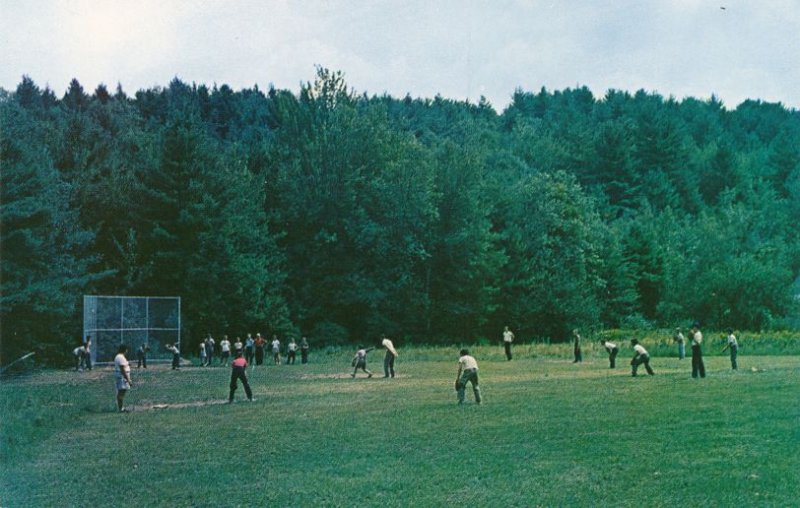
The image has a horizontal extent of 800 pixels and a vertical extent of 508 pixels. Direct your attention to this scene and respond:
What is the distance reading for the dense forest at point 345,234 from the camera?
51781 millimetres

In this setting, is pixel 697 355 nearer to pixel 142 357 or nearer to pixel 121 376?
pixel 121 376

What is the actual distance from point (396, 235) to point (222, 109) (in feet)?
176

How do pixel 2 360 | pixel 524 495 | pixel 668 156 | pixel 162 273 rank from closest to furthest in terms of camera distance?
1. pixel 524 495
2. pixel 2 360
3. pixel 162 273
4. pixel 668 156

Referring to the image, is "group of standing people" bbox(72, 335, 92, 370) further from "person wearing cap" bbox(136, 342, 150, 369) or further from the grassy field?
the grassy field

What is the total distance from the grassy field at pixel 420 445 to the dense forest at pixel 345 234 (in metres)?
19.9

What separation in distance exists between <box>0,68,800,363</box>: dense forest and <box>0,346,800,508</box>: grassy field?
19.9 metres

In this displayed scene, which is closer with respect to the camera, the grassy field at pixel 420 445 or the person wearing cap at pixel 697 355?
the grassy field at pixel 420 445

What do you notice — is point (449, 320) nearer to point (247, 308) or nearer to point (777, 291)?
point (247, 308)

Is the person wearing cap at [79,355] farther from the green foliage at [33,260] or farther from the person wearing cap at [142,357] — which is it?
the person wearing cap at [142,357]

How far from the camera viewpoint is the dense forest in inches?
2039

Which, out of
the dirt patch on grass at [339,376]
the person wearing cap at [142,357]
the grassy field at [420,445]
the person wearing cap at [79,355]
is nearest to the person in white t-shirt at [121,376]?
the grassy field at [420,445]

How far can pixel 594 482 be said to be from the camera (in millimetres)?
12617

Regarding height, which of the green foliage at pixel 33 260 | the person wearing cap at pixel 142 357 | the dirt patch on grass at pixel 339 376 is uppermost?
the green foliage at pixel 33 260

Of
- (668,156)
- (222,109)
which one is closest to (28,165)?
(222,109)
